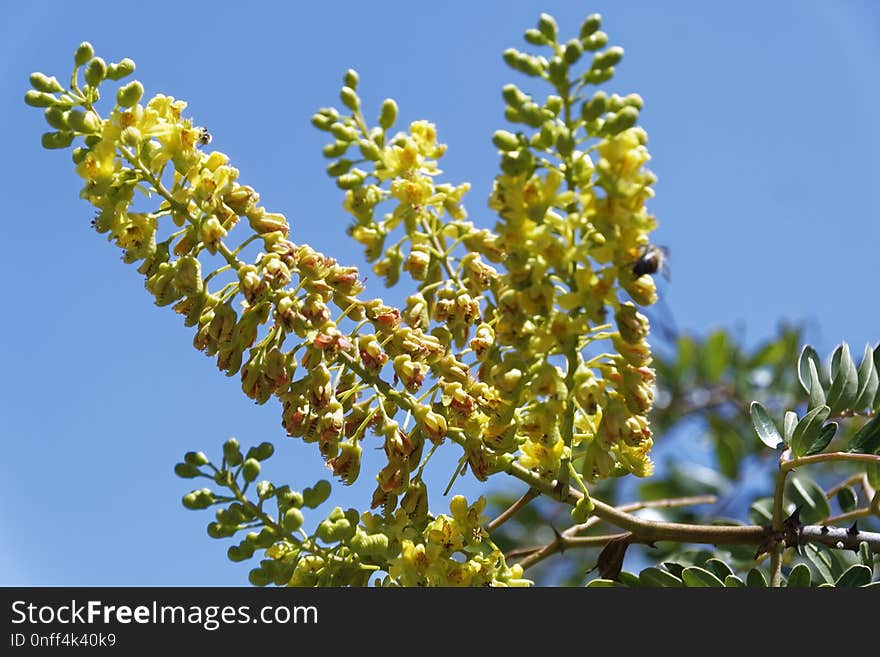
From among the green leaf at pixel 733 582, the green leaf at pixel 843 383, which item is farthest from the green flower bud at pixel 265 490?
the green leaf at pixel 843 383

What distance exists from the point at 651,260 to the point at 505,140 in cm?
57

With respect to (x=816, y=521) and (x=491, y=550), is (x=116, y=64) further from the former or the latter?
(x=816, y=521)

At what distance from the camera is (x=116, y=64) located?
9.68ft

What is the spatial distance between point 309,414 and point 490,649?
77cm

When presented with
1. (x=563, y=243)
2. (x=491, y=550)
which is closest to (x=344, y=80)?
(x=563, y=243)

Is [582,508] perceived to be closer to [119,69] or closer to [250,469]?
[250,469]

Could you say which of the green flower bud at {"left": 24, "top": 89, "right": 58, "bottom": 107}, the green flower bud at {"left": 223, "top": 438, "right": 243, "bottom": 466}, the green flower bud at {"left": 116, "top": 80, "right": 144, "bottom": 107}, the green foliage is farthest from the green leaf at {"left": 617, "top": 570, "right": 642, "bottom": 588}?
the green flower bud at {"left": 24, "top": 89, "right": 58, "bottom": 107}

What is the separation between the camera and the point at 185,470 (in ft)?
10.3

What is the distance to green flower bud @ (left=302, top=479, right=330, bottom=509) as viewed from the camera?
3066mm

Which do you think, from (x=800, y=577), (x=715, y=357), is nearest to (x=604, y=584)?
(x=800, y=577)

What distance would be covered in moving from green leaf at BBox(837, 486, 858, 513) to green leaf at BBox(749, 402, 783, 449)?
2.19 ft

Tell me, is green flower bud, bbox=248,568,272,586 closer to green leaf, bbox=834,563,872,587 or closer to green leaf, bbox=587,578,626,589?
green leaf, bbox=587,578,626,589

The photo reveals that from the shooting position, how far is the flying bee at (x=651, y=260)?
2.69 metres

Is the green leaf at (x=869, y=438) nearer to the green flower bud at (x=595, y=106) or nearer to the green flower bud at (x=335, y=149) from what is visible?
the green flower bud at (x=595, y=106)
